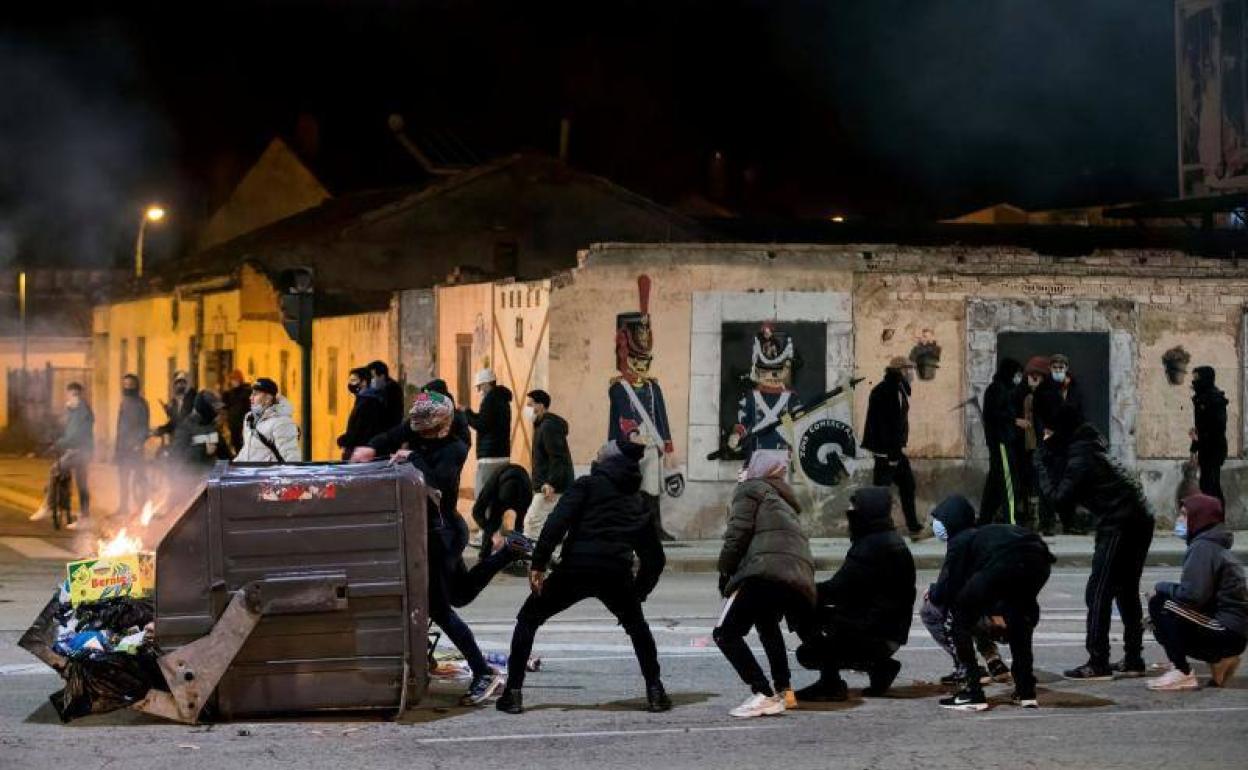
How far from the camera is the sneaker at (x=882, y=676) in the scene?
10.7 metres

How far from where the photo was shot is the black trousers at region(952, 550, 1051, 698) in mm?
10336

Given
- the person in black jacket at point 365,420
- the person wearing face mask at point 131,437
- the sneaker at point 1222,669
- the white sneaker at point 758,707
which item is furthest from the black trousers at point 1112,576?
the person wearing face mask at point 131,437

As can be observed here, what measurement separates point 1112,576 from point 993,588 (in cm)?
141

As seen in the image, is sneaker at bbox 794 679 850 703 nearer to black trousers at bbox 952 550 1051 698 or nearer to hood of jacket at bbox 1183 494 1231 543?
black trousers at bbox 952 550 1051 698

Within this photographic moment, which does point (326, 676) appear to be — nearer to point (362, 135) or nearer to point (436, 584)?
point (436, 584)

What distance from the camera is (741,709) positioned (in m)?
10.2

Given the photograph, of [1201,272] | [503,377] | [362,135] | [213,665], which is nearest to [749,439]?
[503,377]

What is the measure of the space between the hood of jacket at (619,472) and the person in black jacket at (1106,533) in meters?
2.68

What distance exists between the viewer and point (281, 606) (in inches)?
378

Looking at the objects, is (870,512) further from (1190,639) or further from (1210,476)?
(1210,476)

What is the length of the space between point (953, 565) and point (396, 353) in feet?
51.3

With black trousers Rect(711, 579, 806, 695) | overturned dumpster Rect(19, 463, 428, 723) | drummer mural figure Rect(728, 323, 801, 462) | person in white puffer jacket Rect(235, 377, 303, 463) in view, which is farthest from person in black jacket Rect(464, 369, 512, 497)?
overturned dumpster Rect(19, 463, 428, 723)

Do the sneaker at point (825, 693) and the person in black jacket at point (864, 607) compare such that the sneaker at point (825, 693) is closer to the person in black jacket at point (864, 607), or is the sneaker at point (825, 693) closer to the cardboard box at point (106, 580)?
the person in black jacket at point (864, 607)

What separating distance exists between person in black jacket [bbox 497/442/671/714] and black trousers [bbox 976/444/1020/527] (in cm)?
980
